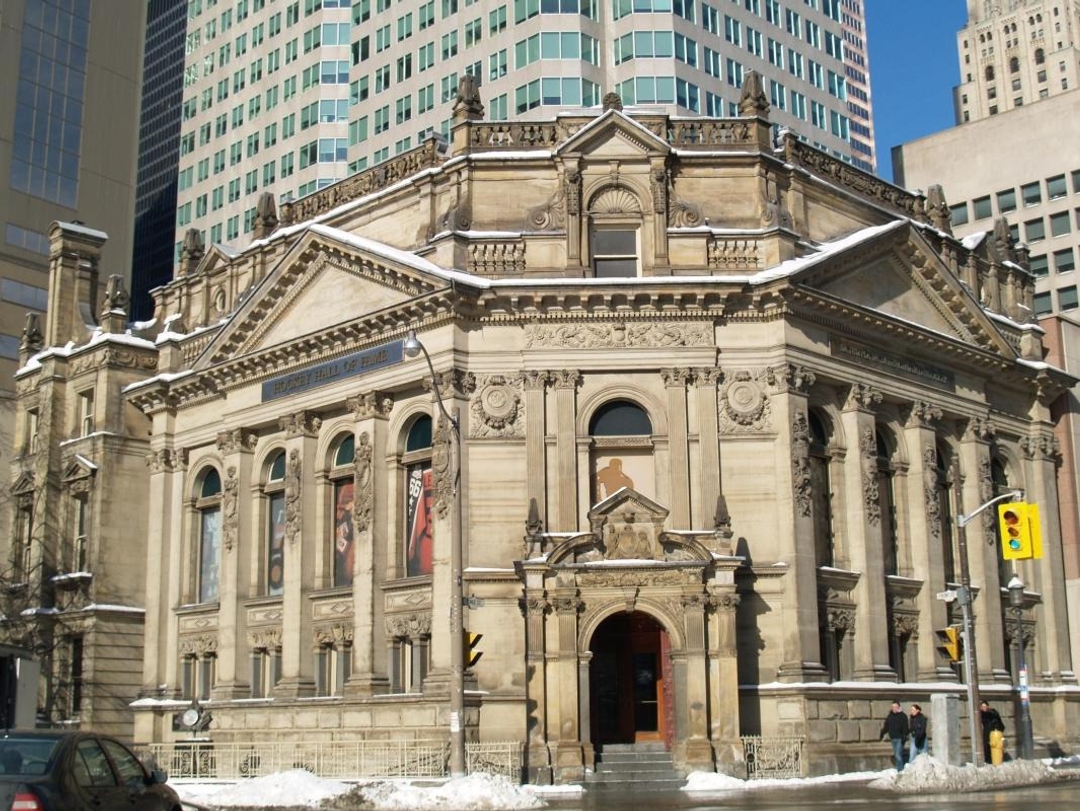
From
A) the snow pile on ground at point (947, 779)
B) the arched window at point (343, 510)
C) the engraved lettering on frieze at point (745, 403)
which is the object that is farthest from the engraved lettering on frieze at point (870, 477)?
the arched window at point (343, 510)

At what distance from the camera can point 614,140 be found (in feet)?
138

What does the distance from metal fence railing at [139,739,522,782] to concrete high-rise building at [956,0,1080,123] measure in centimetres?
14044

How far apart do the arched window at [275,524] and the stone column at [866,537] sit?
61.4 feet

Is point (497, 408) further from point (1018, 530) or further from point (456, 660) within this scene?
point (1018, 530)

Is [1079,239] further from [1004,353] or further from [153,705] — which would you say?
[153,705]

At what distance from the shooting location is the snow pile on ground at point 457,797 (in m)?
27.4

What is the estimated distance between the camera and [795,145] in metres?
44.1

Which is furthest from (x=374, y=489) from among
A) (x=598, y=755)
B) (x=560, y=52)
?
(x=560, y=52)

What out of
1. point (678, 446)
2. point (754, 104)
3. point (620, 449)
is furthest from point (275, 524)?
point (754, 104)

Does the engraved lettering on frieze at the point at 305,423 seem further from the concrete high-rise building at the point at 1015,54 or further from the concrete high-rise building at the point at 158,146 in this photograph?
the concrete high-rise building at the point at 1015,54

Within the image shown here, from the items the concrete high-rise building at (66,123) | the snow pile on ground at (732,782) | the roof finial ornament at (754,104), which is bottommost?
the snow pile on ground at (732,782)

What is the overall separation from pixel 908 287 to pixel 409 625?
66.1 ft

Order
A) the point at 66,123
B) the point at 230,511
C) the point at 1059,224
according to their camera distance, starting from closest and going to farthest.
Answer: the point at 230,511, the point at 1059,224, the point at 66,123

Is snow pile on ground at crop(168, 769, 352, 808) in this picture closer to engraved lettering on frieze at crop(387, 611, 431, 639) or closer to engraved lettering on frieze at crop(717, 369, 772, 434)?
engraved lettering on frieze at crop(387, 611, 431, 639)
